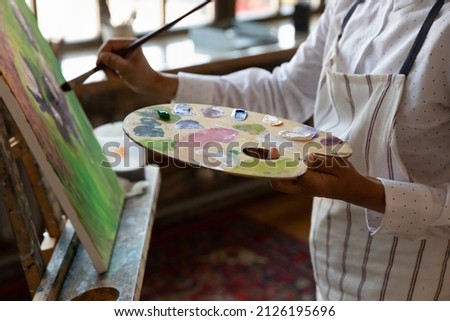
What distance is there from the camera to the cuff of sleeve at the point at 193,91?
1157 millimetres

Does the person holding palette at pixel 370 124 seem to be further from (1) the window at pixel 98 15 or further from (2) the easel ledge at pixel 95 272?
(1) the window at pixel 98 15

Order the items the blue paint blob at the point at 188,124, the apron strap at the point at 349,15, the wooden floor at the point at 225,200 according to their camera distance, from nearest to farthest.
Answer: the blue paint blob at the point at 188,124 < the apron strap at the point at 349,15 < the wooden floor at the point at 225,200

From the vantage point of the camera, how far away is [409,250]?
3.24 ft

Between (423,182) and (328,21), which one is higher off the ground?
(328,21)

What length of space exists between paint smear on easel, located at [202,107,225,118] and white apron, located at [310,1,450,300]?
209mm

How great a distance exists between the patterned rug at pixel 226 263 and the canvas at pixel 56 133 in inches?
44.3

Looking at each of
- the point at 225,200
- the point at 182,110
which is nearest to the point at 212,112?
the point at 182,110

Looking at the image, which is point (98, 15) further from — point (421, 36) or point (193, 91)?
point (421, 36)

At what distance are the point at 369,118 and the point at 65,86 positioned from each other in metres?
0.54

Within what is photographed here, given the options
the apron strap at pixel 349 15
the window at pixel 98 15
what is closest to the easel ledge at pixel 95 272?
the apron strap at pixel 349 15

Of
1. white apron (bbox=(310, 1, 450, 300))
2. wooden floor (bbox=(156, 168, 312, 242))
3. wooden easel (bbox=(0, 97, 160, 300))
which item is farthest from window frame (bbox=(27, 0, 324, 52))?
white apron (bbox=(310, 1, 450, 300))
